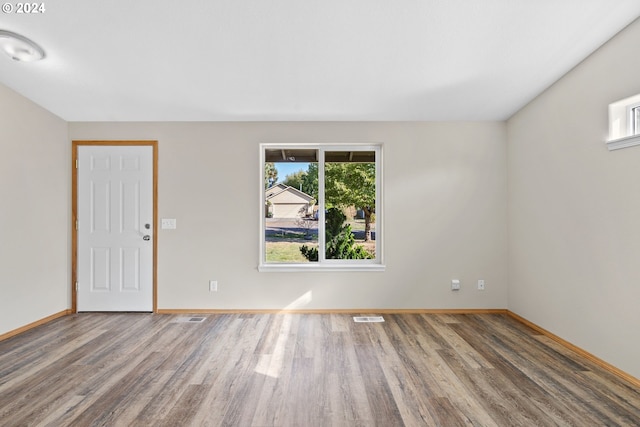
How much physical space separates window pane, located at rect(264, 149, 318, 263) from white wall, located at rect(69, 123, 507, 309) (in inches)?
8.8

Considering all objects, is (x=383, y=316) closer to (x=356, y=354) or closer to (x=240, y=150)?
(x=356, y=354)

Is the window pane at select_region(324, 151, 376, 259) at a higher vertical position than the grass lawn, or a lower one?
higher

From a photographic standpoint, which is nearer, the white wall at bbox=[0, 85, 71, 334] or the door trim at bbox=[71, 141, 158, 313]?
the white wall at bbox=[0, 85, 71, 334]

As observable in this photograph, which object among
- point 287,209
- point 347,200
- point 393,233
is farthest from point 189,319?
point 393,233

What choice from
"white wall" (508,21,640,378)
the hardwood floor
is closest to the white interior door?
the hardwood floor

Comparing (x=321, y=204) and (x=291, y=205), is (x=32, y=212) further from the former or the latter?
(x=321, y=204)

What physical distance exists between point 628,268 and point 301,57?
295 centimetres

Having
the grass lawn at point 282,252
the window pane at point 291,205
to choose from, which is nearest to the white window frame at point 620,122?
the window pane at point 291,205

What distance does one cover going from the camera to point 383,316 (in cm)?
403

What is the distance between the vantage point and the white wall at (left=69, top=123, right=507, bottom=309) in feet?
13.6

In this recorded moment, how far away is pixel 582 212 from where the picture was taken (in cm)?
296

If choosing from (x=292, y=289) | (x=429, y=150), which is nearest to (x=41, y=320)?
(x=292, y=289)

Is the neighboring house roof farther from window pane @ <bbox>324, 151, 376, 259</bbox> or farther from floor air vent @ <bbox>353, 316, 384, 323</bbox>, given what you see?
floor air vent @ <bbox>353, 316, 384, 323</bbox>

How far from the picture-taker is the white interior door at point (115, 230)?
4156 millimetres
